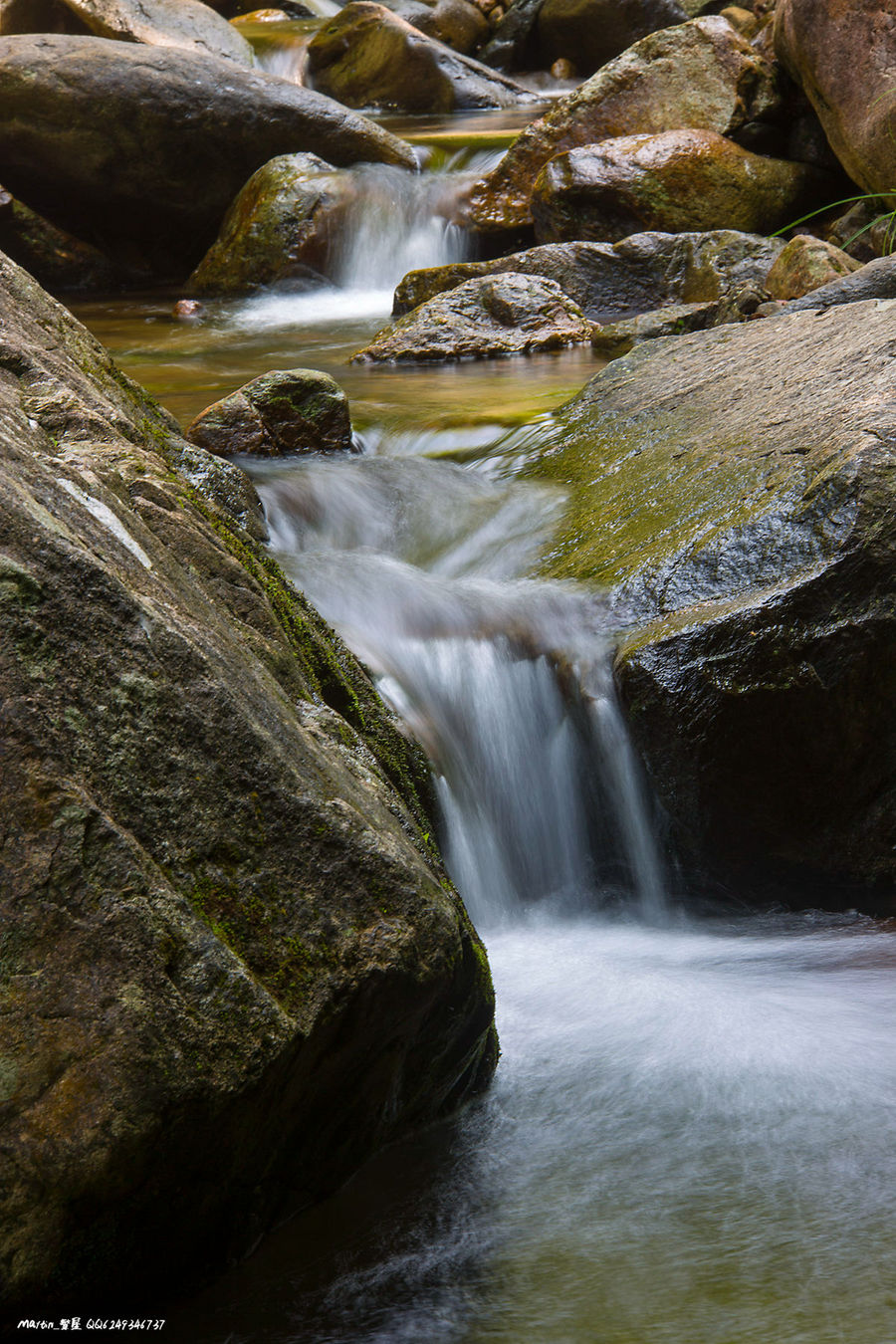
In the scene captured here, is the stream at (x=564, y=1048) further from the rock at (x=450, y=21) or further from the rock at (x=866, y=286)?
the rock at (x=450, y=21)

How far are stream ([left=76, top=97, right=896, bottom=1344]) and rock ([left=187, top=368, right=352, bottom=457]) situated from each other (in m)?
0.19

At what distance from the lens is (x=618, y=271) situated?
938 centimetres

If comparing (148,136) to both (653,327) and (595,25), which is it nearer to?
(653,327)

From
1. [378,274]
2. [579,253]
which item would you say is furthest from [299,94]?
[579,253]

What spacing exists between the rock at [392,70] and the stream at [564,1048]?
14.8 m

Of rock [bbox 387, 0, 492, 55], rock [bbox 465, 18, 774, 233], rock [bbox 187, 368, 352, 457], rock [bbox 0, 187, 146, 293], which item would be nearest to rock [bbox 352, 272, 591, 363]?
rock [bbox 187, 368, 352, 457]

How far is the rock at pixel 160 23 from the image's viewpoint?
15.0 meters

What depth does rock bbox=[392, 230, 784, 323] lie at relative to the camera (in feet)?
29.7

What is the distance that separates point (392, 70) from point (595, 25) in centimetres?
397

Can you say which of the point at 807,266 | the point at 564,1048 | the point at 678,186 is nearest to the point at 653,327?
the point at 807,266

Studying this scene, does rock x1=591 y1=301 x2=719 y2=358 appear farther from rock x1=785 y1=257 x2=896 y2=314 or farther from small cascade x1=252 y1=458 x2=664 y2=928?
small cascade x1=252 y1=458 x2=664 y2=928

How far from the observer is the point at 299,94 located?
12344 mm

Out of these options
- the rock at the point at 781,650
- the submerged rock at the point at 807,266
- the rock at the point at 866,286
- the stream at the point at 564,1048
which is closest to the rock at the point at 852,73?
the submerged rock at the point at 807,266

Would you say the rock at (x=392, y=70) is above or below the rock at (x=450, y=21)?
below
